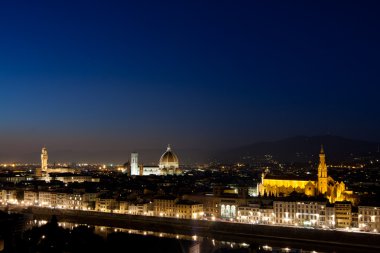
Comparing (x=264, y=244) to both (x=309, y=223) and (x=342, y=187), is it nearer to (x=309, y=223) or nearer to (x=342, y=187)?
(x=309, y=223)

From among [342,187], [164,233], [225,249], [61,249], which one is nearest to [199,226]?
[164,233]

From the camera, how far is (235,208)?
46.0 m

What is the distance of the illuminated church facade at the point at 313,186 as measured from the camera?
48.5m

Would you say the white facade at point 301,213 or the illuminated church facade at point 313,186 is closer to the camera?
the white facade at point 301,213

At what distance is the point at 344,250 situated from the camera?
3278 centimetres

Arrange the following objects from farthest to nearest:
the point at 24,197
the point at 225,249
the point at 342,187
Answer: the point at 24,197 → the point at 342,187 → the point at 225,249

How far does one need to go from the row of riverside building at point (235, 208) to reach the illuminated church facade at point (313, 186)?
5.07m

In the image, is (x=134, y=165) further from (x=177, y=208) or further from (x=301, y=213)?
(x=301, y=213)

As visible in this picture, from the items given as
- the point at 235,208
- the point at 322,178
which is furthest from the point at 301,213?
the point at 322,178

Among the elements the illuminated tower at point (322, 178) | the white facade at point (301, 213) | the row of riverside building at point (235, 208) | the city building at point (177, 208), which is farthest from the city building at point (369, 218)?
the city building at point (177, 208)

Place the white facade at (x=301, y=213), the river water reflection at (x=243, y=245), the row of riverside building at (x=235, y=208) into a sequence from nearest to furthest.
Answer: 1. the river water reflection at (x=243, y=245)
2. the row of riverside building at (x=235, y=208)
3. the white facade at (x=301, y=213)

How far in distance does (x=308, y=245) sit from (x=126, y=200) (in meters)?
20.6

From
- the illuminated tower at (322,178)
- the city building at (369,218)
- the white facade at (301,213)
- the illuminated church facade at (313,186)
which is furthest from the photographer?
the illuminated tower at (322,178)

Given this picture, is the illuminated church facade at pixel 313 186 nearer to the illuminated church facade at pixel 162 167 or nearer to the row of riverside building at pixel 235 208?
the row of riverside building at pixel 235 208
